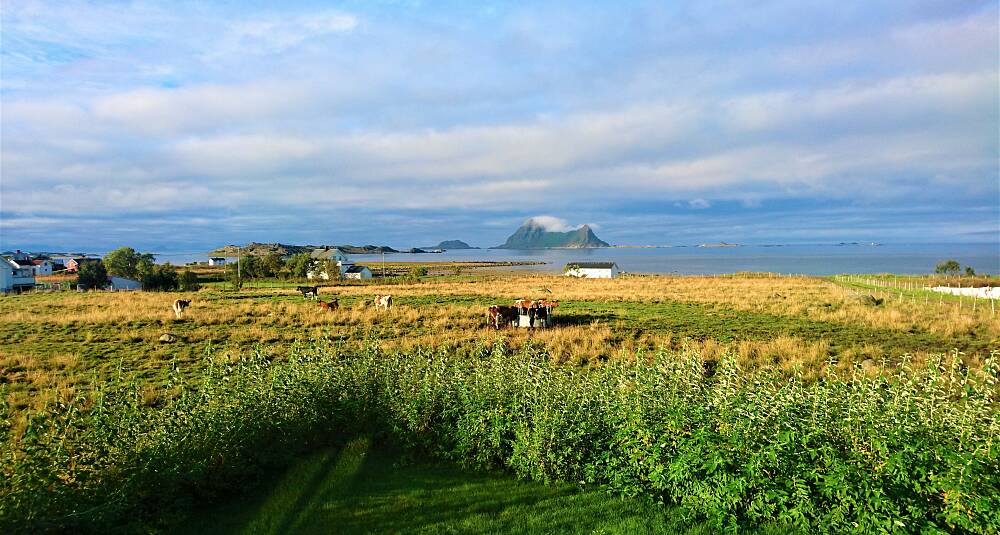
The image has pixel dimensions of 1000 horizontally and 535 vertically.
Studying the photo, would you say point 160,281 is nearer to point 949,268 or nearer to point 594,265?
point 594,265

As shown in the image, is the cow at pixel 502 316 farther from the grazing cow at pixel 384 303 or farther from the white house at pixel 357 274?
the white house at pixel 357 274

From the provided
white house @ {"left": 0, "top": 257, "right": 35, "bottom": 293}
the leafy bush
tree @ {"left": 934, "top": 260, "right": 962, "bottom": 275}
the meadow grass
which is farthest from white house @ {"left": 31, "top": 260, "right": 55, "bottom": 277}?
tree @ {"left": 934, "top": 260, "right": 962, "bottom": 275}

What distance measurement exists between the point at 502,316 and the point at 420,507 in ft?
56.5

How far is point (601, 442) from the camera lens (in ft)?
22.4

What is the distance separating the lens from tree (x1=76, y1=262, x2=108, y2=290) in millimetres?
59022

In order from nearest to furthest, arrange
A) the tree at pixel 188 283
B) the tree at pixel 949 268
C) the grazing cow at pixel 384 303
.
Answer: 1. the grazing cow at pixel 384 303
2. the tree at pixel 188 283
3. the tree at pixel 949 268

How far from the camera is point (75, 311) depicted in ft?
90.8

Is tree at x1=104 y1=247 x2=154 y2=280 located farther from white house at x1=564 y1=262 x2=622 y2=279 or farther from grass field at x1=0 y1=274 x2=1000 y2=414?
white house at x1=564 y1=262 x2=622 y2=279

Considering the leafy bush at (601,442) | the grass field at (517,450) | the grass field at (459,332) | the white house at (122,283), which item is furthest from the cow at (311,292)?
the white house at (122,283)

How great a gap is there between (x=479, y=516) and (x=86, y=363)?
574 inches

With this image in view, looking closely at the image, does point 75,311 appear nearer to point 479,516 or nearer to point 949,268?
point 479,516

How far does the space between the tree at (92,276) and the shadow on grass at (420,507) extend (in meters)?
65.5

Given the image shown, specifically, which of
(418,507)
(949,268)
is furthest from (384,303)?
(949,268)

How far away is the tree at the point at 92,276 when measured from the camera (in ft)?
194
